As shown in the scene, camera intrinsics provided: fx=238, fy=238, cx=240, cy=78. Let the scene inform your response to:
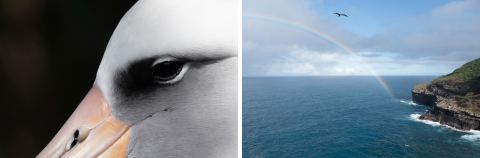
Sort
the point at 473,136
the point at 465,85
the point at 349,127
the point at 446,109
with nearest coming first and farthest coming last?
the point at 465,85 < the point at 446,109 < the point at 473,136 < the point at 349,127

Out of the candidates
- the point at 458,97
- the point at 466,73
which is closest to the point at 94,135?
the point at 458,97

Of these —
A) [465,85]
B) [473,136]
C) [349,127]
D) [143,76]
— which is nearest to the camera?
[143,76]

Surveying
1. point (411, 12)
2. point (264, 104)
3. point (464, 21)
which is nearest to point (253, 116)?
point (264, 104)

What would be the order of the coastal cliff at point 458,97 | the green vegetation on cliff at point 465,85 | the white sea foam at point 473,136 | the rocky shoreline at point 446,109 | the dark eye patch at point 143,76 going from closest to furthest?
the dark eye patch at point 143,76 → the green vegetation on cliff at point 465,85 → the coastal cliff at point 458,97 → the rocky shoreline at point 446,109 → the white sea foam at point 473,136

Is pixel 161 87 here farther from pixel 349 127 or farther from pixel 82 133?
pixel 349 127

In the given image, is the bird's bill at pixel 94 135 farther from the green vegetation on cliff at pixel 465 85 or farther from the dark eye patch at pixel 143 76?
the green vegetation on cliff at pixel 465 85

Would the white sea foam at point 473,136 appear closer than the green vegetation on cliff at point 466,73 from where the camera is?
No

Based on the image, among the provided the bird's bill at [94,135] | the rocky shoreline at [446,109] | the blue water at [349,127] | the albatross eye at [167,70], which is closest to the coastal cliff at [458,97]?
the rocky shoreline at [446,109]

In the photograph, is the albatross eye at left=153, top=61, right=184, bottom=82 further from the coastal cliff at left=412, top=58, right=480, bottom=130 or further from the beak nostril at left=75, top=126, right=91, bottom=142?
the coastal cliff at left=412, top=58, right=480, bottom=130
